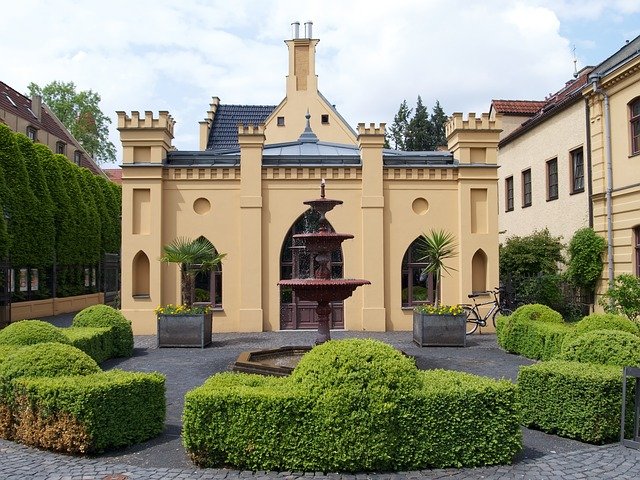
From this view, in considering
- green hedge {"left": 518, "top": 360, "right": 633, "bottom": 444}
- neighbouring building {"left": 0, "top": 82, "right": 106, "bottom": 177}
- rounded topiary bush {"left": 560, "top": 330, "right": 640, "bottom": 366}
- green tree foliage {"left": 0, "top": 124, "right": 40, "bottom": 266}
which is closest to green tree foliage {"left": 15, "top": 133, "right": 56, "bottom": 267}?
green tree foliage {"left": 0, "top": 124, "right": 40, "bottom": 266}

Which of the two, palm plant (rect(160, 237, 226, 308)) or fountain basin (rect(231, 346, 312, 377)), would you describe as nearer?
fountain basin (rect(231, 346, 312, 377))

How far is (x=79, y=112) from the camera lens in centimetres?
4684

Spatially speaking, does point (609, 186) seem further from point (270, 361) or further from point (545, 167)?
point (270, 361)

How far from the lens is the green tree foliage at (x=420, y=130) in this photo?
5072 cm

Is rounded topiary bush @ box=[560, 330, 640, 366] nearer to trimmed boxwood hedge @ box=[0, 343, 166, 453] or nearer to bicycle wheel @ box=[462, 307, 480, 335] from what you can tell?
trimmed boxwood hedge @ box=[0, 343, 166, 453]

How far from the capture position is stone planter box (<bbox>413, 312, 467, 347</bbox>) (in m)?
14.5

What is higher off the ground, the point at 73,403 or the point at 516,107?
the point at 516,107

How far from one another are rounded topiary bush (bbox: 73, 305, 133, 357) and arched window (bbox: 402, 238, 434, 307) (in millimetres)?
8803

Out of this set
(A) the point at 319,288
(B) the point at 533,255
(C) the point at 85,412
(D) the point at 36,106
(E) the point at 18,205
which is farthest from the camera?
(D) the point at 36,106

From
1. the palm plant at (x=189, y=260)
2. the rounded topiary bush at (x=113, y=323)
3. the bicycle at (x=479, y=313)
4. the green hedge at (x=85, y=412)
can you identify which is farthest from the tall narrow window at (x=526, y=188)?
the green hedge at (x=85, y=412)

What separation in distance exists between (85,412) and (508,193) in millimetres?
24075

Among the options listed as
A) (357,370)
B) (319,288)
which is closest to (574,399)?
(357,370)

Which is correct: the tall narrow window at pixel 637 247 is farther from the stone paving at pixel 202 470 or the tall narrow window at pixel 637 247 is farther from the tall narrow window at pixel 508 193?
the stone paving at pixel 202 470

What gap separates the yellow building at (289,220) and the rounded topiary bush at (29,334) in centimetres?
789
